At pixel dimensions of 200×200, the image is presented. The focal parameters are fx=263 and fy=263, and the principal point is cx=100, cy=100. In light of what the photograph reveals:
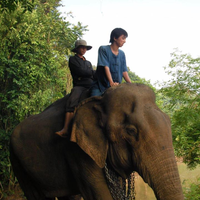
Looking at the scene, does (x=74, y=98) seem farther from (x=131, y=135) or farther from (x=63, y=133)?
(x=131, y=135)

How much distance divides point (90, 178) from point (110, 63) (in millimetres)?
1384

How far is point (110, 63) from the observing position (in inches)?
128

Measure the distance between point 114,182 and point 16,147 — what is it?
1770 mm

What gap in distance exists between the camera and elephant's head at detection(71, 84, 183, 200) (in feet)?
7.56

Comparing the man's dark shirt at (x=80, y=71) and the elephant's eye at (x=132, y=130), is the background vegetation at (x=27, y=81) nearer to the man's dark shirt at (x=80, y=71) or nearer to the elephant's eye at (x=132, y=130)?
the man's dark shirt at (x=80, y=71)

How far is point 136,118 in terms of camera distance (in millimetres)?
2494

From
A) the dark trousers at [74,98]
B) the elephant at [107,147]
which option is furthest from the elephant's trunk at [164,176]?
the dark trousers at [74,98]

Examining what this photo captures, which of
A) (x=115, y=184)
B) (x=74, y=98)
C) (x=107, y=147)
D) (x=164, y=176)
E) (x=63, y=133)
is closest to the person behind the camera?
(x=164, y=176)

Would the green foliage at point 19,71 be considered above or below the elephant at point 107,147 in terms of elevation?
above

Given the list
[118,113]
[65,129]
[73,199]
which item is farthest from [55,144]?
[73,199]

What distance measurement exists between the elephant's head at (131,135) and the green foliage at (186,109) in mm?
4388

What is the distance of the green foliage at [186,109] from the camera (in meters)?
6.80

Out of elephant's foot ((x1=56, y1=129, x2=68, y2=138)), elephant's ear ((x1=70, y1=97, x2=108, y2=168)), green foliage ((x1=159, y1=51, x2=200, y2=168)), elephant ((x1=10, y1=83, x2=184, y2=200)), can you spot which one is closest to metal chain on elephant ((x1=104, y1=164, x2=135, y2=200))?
elephant ((x1=10, y1=83, x2=184, y2=200))

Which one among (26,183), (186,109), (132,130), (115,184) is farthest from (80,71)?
(186,109)
